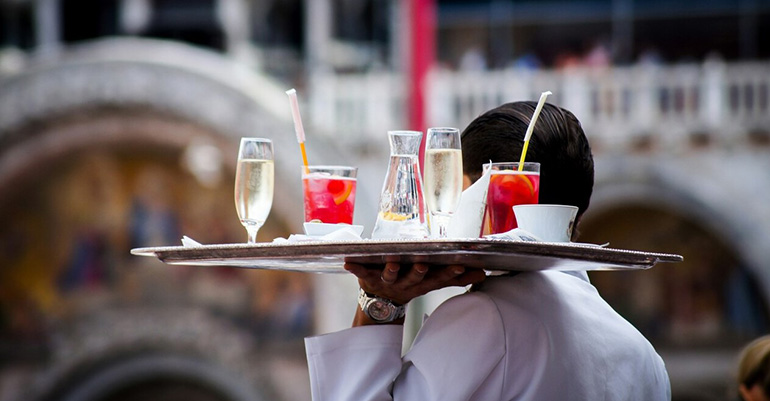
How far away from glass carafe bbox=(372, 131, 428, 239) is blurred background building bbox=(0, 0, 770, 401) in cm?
906

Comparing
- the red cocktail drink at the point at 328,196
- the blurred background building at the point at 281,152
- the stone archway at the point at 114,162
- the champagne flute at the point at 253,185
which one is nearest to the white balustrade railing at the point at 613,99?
the blurred background building at the point at 281,152

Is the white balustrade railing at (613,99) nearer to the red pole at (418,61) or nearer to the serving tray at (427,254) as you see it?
the red pole at (418,61)

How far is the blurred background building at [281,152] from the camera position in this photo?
36.9ft

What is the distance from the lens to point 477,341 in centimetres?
172

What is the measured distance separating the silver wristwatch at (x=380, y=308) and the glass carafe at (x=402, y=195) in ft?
0.40

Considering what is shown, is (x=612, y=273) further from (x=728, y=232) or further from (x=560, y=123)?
(x=560, y=123)

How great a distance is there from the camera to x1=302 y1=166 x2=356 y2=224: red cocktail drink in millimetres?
2023

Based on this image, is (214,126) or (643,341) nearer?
(643,341)

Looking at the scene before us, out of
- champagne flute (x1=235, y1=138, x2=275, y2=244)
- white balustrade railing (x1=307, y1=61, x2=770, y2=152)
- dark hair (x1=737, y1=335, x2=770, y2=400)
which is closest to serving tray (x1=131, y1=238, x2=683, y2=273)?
champagne flute (x1=235, y1=138, x2=275, y2=244)

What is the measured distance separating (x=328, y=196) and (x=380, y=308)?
0.95 feet

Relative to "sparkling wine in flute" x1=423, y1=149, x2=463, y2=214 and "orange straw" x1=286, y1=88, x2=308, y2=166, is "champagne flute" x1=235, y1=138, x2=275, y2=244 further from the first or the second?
"sparkling wine in flute" x1=423, y1=149, x2=463, y2=214

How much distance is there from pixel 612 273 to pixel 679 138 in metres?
2.13

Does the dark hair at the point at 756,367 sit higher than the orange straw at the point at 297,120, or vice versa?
the orange straw at the point at 297,120

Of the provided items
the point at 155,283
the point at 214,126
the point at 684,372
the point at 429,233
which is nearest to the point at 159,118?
the point at 214,126
